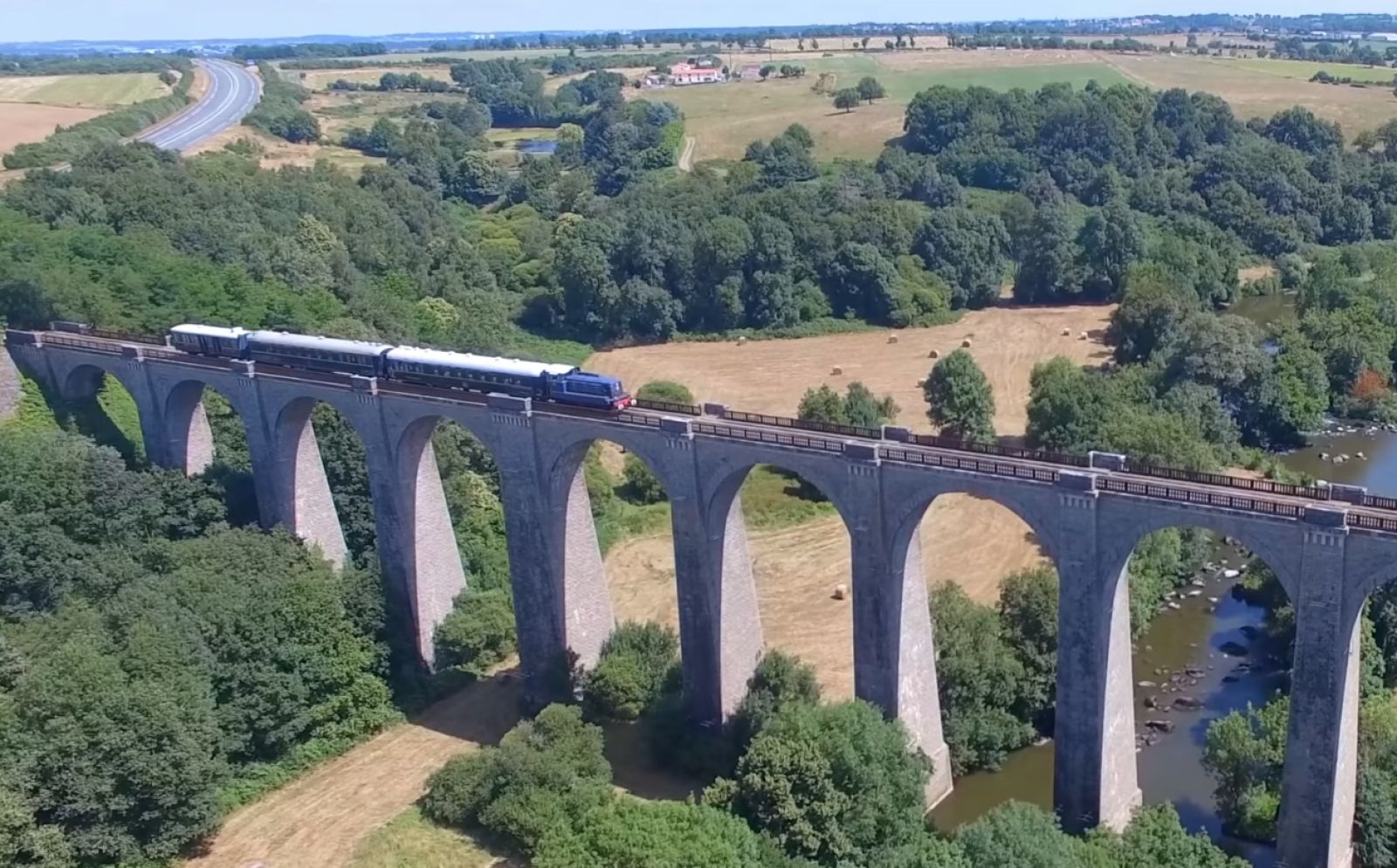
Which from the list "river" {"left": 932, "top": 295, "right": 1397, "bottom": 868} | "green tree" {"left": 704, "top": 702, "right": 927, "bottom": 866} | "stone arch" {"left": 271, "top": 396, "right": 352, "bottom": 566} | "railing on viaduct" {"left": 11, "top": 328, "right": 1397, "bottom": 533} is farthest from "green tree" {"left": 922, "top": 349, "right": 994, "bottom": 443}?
"green tree" {"left": 704, "top": 702, "right": 927, "bottom": 866}

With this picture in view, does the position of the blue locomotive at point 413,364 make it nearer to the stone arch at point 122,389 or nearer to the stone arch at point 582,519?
the stone arch at point 582,519

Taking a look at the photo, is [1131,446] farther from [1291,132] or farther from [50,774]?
[1291,132]

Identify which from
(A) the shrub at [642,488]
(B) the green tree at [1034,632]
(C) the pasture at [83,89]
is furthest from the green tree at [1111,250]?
(C) the pasture at [83,89]

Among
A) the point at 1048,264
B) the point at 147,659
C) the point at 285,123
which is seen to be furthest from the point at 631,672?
the point at 285,123

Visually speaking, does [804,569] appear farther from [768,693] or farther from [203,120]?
[203,120]

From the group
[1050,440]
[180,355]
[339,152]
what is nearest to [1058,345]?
[1050,440]
